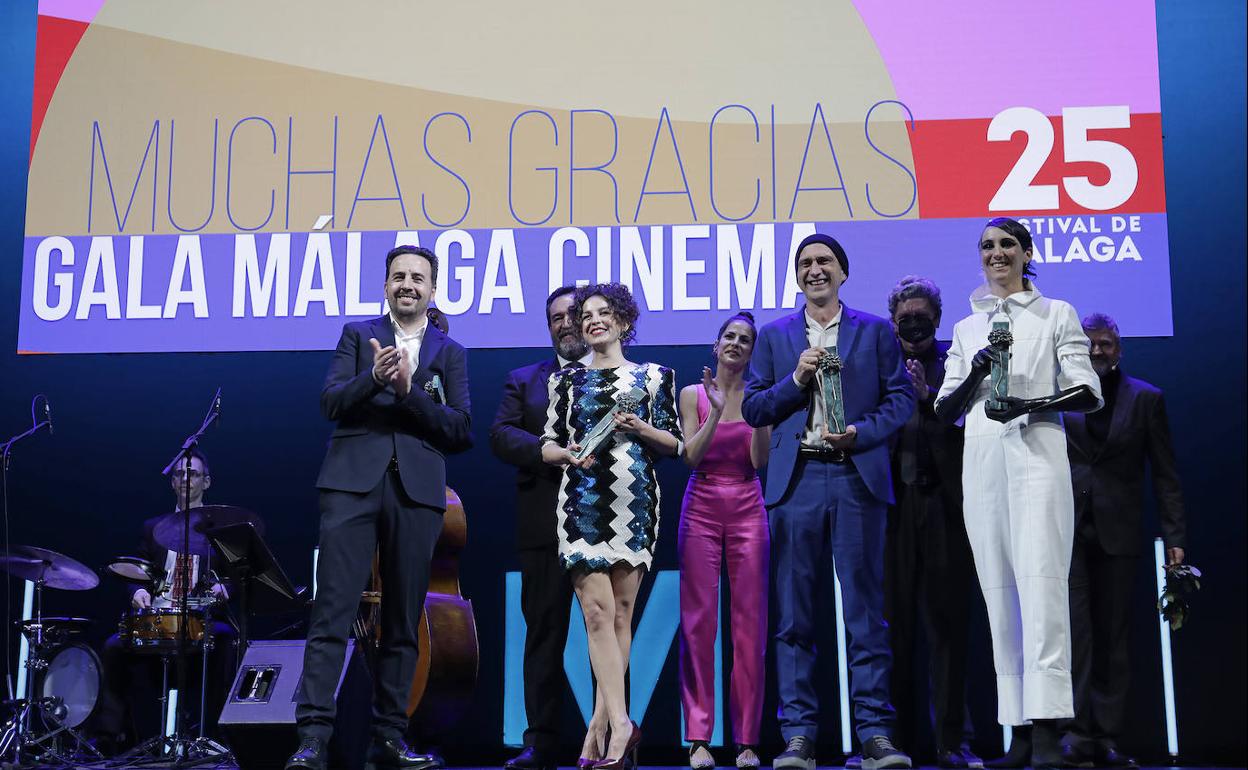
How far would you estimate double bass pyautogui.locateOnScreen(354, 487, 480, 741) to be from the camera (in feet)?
15.6

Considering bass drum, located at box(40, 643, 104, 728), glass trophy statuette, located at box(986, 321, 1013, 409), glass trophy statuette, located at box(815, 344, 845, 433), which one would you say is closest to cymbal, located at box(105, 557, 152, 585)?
bass drum, located at box(40, 643, 104, 728)

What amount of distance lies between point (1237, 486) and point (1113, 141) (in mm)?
1745

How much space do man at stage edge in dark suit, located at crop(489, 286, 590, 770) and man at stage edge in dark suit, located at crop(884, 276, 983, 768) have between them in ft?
4.29

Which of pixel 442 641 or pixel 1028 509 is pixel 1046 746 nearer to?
pixel 1028 509

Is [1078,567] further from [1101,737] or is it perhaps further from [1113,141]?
[1113,141]

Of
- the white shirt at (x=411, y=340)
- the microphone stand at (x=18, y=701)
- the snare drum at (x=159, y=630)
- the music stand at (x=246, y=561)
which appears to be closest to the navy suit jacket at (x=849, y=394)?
the white shirt at (x=411, y=340)

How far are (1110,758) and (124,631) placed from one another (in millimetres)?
4321

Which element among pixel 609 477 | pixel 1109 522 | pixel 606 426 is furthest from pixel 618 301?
pixel 1109 522

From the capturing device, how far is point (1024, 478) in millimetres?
3951

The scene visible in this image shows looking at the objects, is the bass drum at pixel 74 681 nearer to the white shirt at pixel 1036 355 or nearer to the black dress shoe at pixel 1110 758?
the white shirt at pixel 1036 355

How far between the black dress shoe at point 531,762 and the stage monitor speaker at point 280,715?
537mm

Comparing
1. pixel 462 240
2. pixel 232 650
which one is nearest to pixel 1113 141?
pixel 462 240

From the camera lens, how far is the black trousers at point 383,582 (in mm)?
3889

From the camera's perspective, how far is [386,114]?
6.18m
